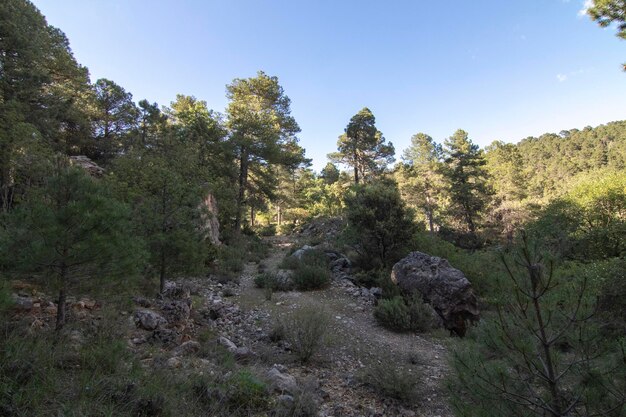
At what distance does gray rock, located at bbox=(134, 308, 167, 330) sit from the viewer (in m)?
5.69

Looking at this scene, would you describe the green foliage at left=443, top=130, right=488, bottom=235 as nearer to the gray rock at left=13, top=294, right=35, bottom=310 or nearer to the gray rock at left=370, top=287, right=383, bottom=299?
the gray rock at left=370, top=287, right=383, bottom=299

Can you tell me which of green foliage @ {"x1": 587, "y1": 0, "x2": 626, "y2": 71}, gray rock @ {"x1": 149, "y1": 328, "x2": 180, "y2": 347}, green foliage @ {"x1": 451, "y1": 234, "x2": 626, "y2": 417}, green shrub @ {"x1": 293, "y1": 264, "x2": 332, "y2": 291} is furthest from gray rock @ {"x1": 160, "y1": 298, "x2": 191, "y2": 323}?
green foliage @ {"x1": 587, "y1": 0, "x2": 626, "y2": 71}

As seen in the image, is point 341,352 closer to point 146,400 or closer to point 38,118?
point 146,400

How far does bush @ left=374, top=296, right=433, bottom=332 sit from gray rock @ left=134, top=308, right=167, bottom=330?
5.25 m

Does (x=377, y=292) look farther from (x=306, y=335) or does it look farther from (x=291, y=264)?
(x=306, y=335)

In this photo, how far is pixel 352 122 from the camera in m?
29.6

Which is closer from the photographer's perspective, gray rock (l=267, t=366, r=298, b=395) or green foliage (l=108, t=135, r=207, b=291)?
gray rock (l=267, t=366, r=298, b=395)

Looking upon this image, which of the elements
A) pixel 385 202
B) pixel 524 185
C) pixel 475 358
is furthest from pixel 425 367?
pixel 524 185

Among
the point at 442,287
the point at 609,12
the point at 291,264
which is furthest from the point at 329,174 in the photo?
the point at 609,12

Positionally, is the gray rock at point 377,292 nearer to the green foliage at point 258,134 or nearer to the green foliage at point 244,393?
the green foliage at point 244,393

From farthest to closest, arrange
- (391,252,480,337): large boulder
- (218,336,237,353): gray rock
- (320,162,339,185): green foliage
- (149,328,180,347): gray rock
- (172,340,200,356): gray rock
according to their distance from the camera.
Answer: (320,162,339,185): green foliage
(391,252,480,337): large boulder
(218,336,237,353): gray rock
(149,328,180,347): gray rock
(172,340,200,356): gray rock

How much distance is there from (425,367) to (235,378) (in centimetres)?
373

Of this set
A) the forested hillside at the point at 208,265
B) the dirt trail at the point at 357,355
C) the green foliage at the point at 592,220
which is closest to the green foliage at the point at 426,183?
the forested hillside at the point at 208,265

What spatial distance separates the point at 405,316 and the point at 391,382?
334cm
